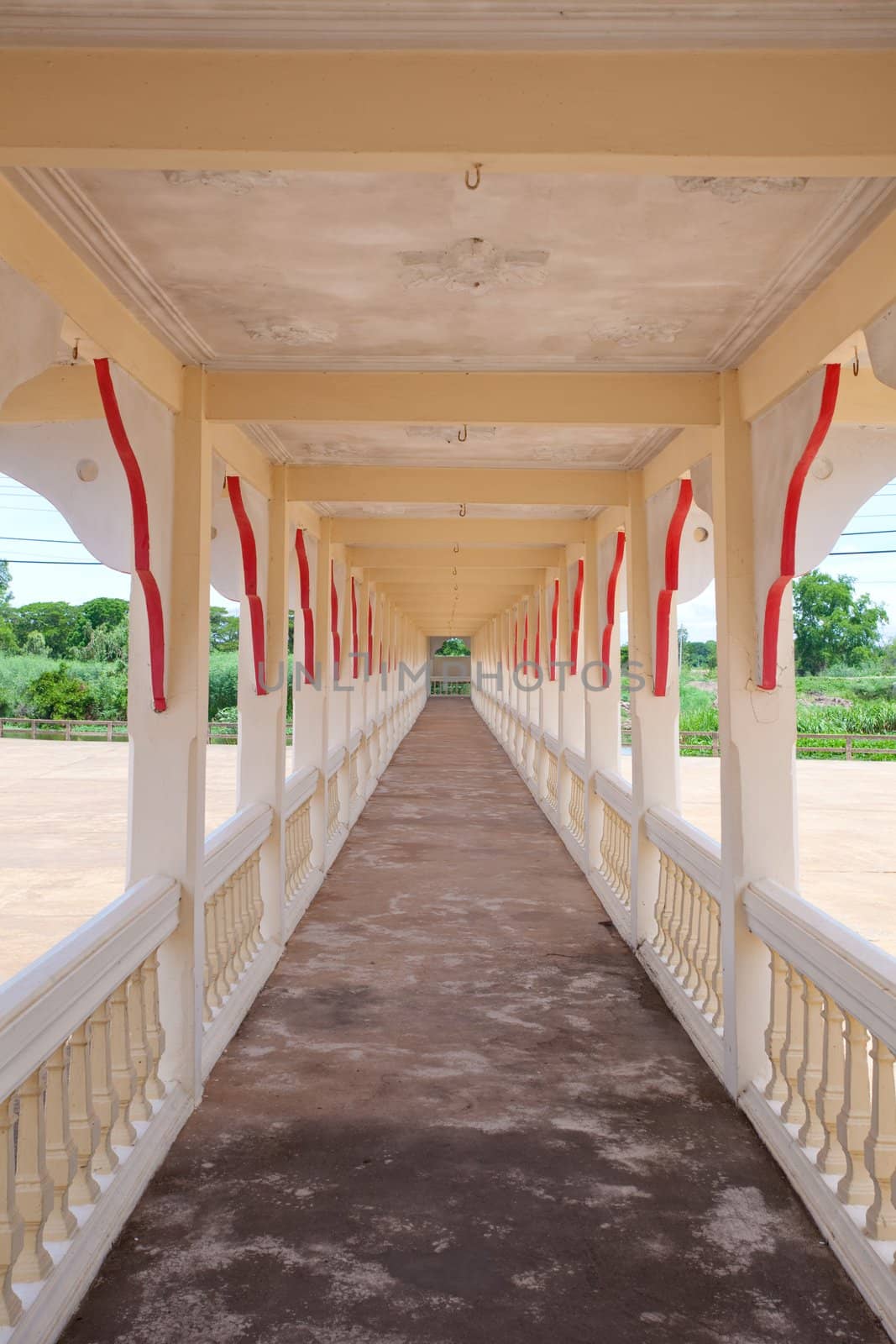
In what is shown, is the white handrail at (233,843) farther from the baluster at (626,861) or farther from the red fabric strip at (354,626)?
the red fabric strip at (354,626)

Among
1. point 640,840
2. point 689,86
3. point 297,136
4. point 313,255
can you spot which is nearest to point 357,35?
point 297,136

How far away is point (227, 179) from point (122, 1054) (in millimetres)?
2787

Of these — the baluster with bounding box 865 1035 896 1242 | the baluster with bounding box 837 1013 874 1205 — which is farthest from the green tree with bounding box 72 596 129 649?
the baluster with bounding box 865 1035 896 1242

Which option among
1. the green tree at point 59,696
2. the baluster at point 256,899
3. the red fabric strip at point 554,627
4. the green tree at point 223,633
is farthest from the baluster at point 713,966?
the green tree at point 223,633

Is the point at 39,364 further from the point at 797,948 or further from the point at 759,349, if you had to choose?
the point at 797,948

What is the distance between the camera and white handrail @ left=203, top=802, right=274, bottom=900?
4.34m

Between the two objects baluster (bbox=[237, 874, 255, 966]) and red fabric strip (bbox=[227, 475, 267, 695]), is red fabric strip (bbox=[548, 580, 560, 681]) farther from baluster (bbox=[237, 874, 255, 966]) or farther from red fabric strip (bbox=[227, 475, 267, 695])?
baluster (bbox=[237, 874, 255, 966])

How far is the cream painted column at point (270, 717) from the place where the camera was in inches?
230

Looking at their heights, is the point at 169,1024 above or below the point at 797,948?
below

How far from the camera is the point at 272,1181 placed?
3.23 meters

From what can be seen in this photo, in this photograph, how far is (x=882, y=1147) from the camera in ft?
8.99

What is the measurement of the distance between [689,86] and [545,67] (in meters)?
0.31

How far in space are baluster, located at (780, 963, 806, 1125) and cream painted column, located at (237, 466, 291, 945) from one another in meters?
3.17

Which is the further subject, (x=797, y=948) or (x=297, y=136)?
(x=797, y=948)
